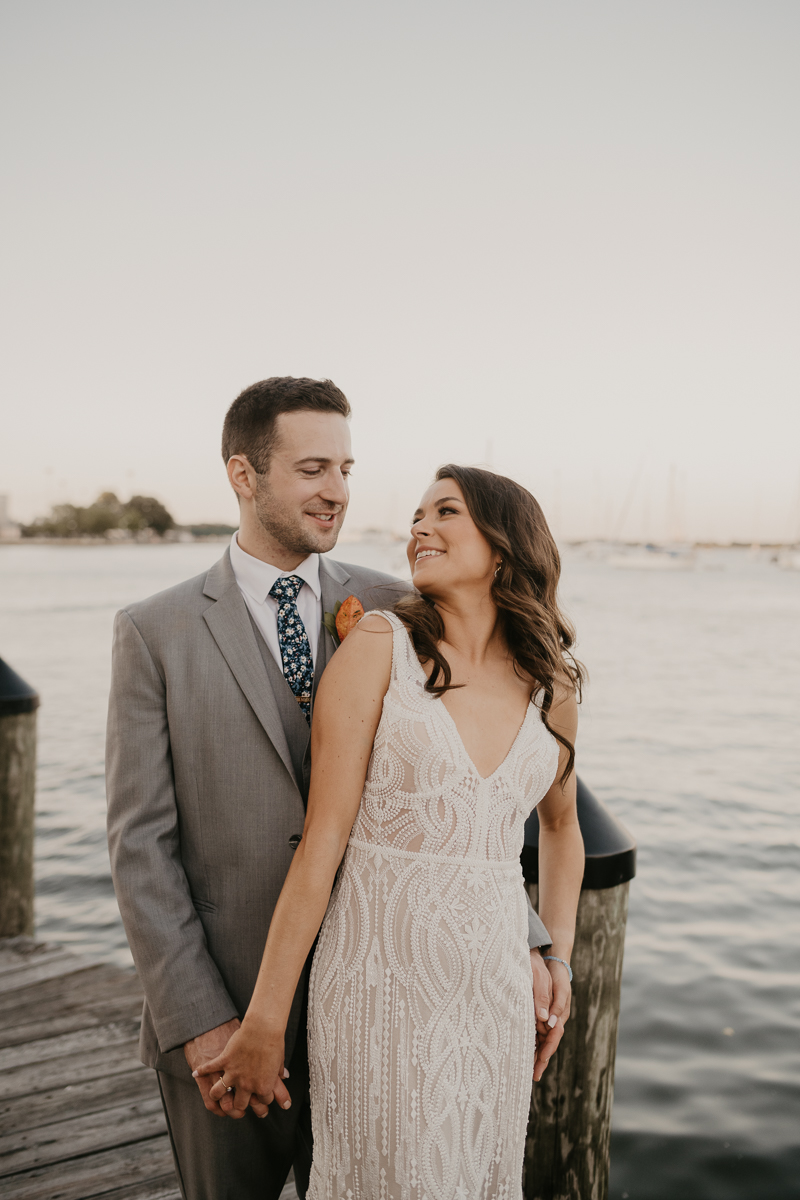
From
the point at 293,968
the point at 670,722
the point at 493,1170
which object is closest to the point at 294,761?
the point at 293,968

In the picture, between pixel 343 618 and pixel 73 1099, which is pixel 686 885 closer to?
pixel 73 1099

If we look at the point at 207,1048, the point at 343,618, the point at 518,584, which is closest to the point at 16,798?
the point at 207,1048

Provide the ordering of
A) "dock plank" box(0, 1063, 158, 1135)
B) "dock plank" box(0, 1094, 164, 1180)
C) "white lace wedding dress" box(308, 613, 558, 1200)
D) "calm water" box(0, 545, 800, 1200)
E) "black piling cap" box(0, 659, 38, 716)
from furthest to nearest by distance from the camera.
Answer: "calm water" box(0, 545, 800, 1200) < "black piling cap" box(0, 659, 38, 716) < "dock plank" box(0, 1063, 158, 1135) < "dock plank" box(0, 1094, 164, 1180) < "white lace wedding dress" box(308, 613, 558, 1200)

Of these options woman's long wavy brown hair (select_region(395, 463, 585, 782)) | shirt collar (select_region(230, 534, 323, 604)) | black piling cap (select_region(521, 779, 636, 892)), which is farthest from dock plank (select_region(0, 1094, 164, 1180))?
woman's long wavy brown hair (select_region(395, 463, 585, 782))

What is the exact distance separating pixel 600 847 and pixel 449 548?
3.18 feet

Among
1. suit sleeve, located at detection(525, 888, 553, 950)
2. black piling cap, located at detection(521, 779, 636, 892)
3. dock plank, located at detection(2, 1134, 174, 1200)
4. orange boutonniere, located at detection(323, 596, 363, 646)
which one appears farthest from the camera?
dock plank, located at detection(2, 1134, 174, 1200)

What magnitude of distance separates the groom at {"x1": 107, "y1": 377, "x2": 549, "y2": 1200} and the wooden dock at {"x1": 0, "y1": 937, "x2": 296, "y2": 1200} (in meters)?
0.96

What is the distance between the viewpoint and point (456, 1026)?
1651 mm

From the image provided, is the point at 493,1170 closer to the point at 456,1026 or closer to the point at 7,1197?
the point at 456,1026

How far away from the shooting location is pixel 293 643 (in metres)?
2.06

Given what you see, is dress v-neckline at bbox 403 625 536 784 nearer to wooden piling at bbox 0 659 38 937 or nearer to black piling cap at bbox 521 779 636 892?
black piling cap at bbox 521 779 636 892

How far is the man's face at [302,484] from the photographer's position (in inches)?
80.6

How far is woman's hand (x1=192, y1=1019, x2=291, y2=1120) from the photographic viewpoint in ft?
5.39

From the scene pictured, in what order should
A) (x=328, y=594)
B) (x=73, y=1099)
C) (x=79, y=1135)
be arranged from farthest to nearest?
(x=73, y=1099)
(x=79, y=1135)
(x=328, y=594)
